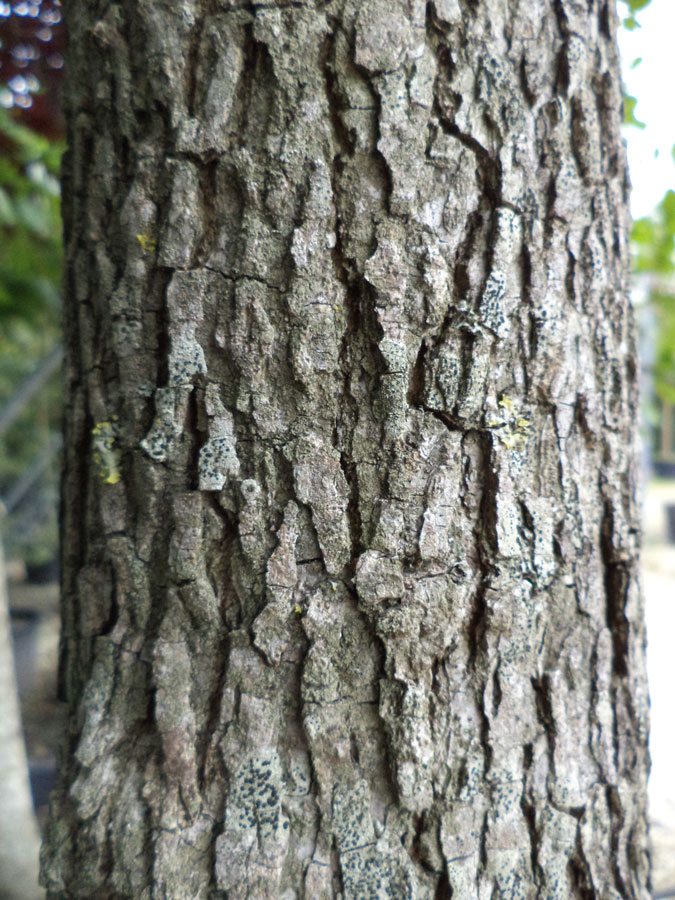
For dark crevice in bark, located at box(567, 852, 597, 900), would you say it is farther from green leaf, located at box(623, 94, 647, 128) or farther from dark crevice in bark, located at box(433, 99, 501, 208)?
A: green leaf, located at box(623, 94, 647, 128)

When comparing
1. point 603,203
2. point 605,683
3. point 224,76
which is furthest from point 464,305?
point 605,683

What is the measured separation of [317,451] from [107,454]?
288 mm

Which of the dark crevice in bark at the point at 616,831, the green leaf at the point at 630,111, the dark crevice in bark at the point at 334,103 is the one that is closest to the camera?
the dark crevice in bark at the point at 334,103

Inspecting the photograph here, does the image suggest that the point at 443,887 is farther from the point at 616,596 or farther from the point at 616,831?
the point at 616,596

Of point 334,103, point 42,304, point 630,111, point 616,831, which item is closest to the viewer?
point 334,103

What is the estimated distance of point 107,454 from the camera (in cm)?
84

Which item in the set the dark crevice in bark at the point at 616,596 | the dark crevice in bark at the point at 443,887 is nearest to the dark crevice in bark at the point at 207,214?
the dark crevice in bark at the point at 616,596

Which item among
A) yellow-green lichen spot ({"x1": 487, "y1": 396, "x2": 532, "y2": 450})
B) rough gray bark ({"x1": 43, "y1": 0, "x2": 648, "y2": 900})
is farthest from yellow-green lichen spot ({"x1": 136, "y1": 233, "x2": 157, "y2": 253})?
yellow-green lichen spot ({"x1": 487, "y1": 396, "x2": 532, "y2": 450})

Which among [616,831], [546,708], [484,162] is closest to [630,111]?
[484,162]

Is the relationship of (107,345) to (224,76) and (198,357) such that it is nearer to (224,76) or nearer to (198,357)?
(198,357)

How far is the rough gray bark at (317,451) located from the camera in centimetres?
78

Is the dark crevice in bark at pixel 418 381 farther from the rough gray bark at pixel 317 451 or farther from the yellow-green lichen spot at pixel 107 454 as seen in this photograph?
the yellow-green lichen spot at pixel 107 454

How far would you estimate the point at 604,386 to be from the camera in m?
0.92

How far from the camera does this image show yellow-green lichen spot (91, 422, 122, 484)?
33.2 inches
